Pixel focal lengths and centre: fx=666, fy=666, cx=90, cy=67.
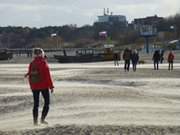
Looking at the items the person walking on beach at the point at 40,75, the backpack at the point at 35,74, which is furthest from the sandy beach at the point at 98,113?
the backpack at the point at 35,74

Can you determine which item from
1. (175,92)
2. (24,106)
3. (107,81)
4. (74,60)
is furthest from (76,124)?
(74,60)

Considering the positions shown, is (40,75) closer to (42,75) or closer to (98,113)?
Result: (42,75)

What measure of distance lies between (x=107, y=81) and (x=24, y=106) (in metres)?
11.6

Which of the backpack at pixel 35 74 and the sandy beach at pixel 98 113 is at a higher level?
the backpack at pixel 35 74

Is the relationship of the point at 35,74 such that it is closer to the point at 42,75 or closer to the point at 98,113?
the point at 42,75

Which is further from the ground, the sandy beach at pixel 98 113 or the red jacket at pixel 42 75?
the red jacket at pixel 42 75

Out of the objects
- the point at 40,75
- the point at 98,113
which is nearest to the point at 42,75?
the point at 40,75

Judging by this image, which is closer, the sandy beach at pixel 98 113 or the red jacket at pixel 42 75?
the sandy beach at pixel 98 113

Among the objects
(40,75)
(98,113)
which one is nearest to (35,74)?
(40,75)

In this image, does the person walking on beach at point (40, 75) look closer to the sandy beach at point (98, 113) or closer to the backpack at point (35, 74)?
the backpack at point (35, 74)

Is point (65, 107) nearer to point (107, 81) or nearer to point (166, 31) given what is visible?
point (107, 81)

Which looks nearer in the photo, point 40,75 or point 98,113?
point 40,75

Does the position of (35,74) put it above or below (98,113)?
above

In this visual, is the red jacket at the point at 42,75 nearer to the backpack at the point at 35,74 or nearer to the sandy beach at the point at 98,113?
the backpack at the point at 35,74
